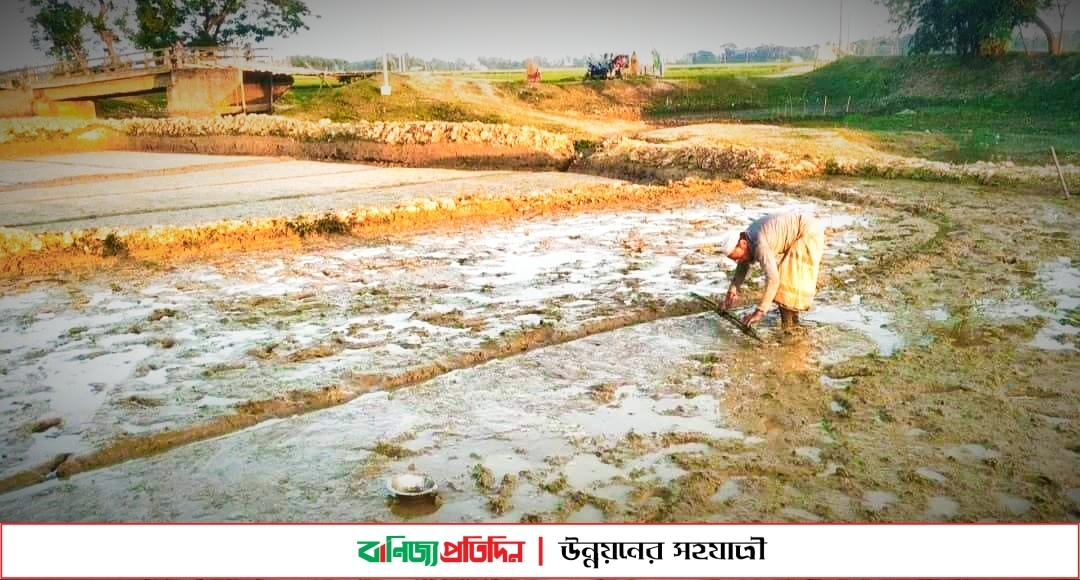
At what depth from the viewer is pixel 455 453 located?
325 centimetres

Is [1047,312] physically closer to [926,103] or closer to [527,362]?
[527,362]

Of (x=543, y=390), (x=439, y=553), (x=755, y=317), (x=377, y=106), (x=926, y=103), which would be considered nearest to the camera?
(x=439, y=553)

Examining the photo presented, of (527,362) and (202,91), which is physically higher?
(202,91)

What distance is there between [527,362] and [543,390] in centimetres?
42

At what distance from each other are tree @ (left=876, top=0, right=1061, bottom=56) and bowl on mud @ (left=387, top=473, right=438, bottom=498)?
1459 centimetres

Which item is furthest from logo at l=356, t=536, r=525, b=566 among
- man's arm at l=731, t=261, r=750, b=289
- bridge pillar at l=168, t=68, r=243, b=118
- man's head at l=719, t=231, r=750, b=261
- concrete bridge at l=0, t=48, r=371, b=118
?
bridge pillar at l=168, t=68, r=243, b=118

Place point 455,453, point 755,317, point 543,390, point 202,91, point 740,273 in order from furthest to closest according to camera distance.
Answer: point 202,91 < point 740,273 < point 755,317 < point 543,390 < point 455,453

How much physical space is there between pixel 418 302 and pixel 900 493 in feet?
11.4

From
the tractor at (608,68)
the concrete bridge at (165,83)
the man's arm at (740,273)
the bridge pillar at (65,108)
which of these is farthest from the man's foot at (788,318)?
the tractor at (608,68)

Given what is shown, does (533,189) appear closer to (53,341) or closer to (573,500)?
(53,341)

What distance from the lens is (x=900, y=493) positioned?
283cm

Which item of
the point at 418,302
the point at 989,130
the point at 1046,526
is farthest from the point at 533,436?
the point at 989,130

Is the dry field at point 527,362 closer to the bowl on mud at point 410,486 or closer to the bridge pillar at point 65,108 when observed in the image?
the bowl on mud at point 410,486

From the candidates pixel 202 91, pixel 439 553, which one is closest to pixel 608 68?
pixel 202 91
